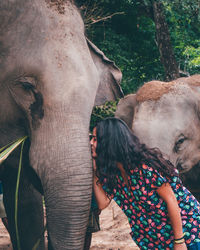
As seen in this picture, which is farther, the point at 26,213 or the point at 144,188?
the point at 26,213

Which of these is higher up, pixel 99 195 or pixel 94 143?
pixel 94 143

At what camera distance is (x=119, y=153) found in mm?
2096

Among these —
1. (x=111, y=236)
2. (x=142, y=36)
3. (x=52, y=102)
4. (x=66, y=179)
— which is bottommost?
(x=111, y=236)

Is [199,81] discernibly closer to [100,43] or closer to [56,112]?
[56,112]

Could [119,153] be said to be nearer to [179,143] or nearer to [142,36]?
[179,143]

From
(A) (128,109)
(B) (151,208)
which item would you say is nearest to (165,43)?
(A) (128,109)

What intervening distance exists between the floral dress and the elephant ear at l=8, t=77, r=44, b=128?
2.32 ft

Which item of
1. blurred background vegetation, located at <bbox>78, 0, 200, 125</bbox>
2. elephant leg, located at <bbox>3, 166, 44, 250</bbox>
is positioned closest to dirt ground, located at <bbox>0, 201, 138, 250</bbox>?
elephant leg, located at <bbox>3, 166, 44, 250</bbox>

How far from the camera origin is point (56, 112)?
7.88ft

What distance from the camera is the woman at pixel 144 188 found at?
82.1 inches

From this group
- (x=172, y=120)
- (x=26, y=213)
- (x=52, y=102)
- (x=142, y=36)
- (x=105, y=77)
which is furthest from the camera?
(x=142, y=36)

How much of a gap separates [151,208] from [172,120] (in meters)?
1.20

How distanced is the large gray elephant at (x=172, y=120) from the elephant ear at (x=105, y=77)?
0.23 metres

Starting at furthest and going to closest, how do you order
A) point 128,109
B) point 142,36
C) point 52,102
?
point 142,36
point 128,109
point 52,102
